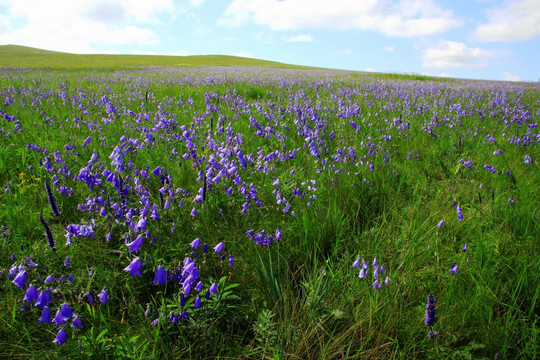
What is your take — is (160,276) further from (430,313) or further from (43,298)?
(430,313)

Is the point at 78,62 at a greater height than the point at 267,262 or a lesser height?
greater

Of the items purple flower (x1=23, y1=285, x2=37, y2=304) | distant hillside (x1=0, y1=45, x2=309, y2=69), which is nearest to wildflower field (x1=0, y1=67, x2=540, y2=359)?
purple flower (x1=23, y1=285, x2=37, y2=304)

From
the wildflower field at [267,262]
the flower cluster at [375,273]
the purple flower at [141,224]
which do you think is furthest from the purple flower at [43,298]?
the flower cluster at [375,273]

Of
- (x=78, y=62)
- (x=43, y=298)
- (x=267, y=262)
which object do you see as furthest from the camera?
(x=78, y=62)

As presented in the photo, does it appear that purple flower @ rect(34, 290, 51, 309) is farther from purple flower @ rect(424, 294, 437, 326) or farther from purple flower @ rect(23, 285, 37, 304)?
purple flower @ rect(424, 294, 437, 326)

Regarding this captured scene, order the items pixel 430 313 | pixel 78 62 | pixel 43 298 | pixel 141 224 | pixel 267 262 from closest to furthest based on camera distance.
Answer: pixel 430 313 < pixel 43 298 < pixel 141 224 < pixel 267 262 < pixel 78 62

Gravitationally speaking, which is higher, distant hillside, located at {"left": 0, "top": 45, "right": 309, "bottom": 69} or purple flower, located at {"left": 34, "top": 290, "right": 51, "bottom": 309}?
distant hillside, located at {"left": 0, "top": 45, "right": 309, "bottom": 69}

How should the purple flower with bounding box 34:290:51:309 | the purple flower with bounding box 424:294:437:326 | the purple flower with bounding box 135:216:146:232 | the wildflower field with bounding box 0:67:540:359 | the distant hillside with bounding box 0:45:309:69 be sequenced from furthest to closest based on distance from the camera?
the distant hillside with bounding box 0:45:309:69 < the purple flower with bounding box 135:216:146:232 < the wildflower field with bounding box 0:67:540:359 < the purple flower with bounding box 34:290:51:309 < the purple flower with bounding box 424:294:437:326

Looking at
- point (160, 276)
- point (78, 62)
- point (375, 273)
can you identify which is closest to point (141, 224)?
point (160, 276)

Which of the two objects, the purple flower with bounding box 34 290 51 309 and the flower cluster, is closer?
the purple flower with bounding box 34 290 51 309

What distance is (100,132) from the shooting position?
4773 millimetres

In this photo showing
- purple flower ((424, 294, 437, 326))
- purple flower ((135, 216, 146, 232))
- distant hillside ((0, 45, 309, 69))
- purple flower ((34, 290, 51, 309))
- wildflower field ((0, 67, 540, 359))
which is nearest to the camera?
purple flower ((424, 294, 437, 326))

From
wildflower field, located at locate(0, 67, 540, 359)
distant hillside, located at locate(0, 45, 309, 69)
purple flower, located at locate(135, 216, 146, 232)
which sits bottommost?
wildflower field, located at locate(0, 67, 540, 359)

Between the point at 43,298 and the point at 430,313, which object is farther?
the point at 43,298
